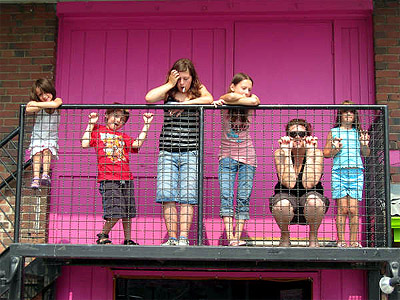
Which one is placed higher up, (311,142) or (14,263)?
(311,142)

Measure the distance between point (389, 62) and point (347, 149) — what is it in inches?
61.7

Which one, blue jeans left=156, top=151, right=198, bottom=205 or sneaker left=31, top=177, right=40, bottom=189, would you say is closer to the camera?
blue jeans left=156, top=151, right=198, bottom=205

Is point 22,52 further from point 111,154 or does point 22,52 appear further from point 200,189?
point 200,189

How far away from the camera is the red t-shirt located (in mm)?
6895

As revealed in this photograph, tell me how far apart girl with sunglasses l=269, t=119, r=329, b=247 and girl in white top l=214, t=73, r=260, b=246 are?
256mm

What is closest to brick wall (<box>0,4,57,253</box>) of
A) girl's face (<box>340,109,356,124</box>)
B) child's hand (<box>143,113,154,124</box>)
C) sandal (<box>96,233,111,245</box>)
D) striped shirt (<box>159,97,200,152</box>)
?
sandal (<box>96,233,111,245</box>)

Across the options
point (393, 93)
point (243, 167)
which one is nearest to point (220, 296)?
point (243, 167)

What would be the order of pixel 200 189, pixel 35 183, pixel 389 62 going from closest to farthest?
pixel 200 189, pixel 35 183, pixel 389 62

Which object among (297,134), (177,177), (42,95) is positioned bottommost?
(177,177)

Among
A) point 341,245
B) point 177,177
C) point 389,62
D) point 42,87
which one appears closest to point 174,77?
point 177,177

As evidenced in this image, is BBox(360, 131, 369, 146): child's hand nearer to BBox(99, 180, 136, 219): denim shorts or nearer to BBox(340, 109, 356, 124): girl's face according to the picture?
BBox(340, 109, 356, 124): girl's face

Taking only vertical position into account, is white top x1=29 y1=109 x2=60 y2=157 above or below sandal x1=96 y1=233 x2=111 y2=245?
above

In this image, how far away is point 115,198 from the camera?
270 inches

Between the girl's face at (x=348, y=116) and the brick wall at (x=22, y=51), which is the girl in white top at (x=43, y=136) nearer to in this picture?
the brick wall at (x=22, y=51)
